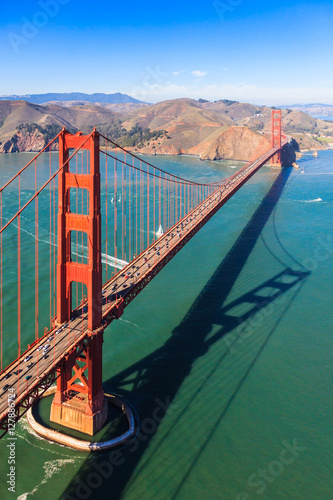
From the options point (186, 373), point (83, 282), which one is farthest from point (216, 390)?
point (83, 282)

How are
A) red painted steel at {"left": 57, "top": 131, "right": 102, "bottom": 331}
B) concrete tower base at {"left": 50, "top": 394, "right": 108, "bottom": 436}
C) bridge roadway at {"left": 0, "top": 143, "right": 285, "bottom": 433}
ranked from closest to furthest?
bridge roadway at {"left": 0, "top": 143, "right": 285, "bottom": 433} < red painted steel at {"left": 57, "top": 131, "right": 102, "bottom": 331} < concrete tower base at {"left": 50, "top": 394, "right": 108, "bottom": 436}

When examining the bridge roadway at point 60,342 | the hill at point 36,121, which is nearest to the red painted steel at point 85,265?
the bridge roadway at point 60,342

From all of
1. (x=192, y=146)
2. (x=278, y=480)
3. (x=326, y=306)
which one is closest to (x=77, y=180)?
(x=278, y=480)

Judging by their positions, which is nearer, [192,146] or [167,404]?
[167,404]

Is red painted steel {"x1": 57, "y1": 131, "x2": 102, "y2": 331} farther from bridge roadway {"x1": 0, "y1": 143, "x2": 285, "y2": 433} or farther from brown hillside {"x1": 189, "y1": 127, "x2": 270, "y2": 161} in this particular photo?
brown hillside {"x1": 189, "y1": 127, "x2": 270, "y2": 161}

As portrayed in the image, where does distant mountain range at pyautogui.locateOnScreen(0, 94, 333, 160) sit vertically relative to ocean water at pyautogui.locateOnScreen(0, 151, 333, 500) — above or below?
above

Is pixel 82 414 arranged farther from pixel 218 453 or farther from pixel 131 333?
pixel 131 333

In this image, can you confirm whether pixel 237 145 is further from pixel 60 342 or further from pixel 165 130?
pixel 60 342

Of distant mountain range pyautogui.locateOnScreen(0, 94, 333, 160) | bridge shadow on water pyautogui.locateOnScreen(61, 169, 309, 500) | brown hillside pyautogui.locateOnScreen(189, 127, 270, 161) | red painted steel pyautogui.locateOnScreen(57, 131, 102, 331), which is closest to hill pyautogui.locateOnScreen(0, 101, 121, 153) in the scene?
distant mountain range pyautogui.locateOnScreen(0, 94, 333, 160)
